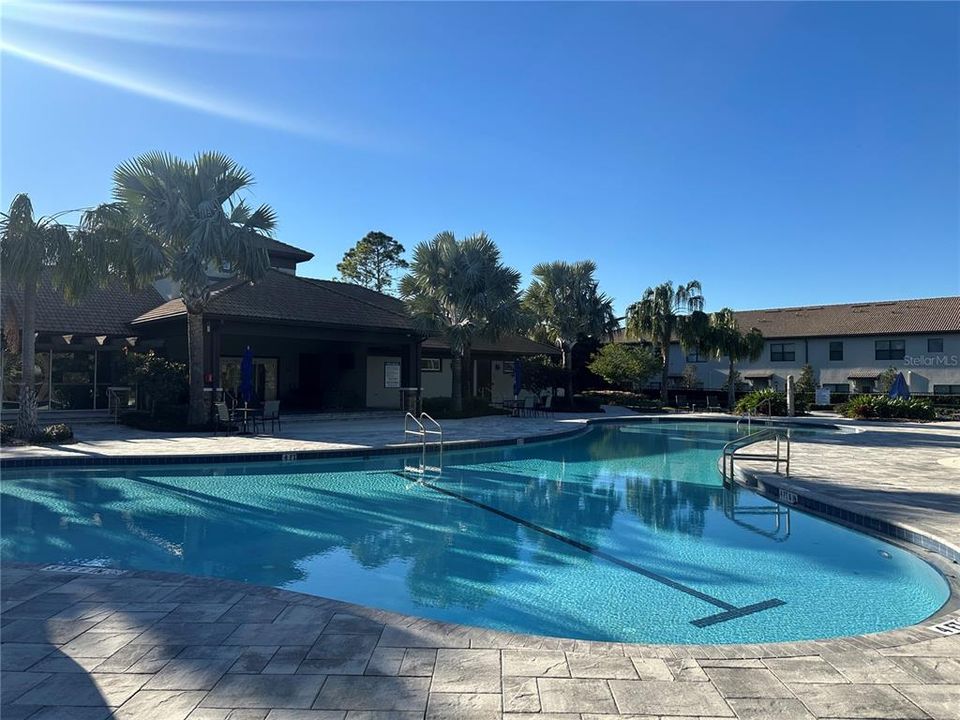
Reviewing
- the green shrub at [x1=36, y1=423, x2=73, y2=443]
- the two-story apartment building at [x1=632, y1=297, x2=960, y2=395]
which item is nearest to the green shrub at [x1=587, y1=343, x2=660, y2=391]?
the two-story apartment building at [x1=632, y1=297, x2=960, y2=395]

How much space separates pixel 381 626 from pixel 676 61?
13.3 meters

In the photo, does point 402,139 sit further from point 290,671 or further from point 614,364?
point 614,364

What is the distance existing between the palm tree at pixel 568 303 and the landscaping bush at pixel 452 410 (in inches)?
228

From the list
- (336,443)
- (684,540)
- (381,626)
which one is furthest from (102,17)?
(684,540)

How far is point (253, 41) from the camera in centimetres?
1078

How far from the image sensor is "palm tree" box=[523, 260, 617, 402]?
2809 cm

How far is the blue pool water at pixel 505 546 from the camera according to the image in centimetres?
538

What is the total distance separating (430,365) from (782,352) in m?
25.0

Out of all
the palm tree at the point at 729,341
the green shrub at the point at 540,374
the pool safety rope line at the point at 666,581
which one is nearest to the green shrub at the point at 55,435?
the pool safety rope line at the point at 666,581

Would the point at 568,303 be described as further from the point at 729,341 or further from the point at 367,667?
the point at 367,667

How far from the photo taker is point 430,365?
87.7ft

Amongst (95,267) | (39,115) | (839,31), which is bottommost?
(95,267)

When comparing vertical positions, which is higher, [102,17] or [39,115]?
[102,17]

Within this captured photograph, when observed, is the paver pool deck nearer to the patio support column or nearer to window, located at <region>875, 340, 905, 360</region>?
the patio support column
